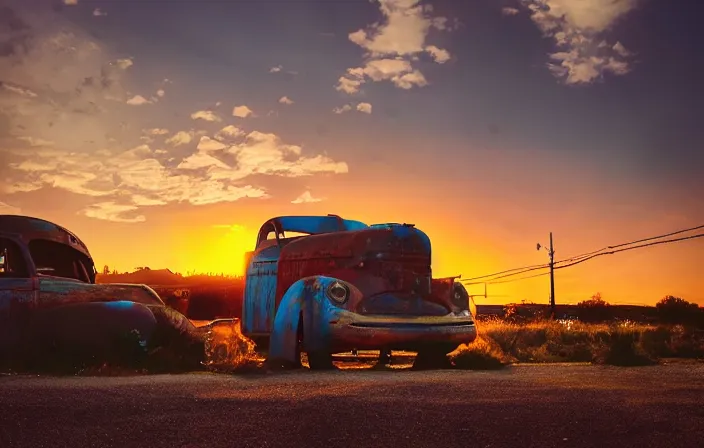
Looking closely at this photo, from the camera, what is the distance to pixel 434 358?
1008cm

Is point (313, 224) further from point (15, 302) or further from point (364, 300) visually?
point (15, 302)

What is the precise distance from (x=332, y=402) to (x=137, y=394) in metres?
1.59

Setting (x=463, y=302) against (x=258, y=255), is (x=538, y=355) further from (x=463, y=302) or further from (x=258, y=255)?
(x=258, y=255)

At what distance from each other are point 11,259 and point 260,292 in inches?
144

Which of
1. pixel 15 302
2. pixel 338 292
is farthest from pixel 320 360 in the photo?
pixel 15 302

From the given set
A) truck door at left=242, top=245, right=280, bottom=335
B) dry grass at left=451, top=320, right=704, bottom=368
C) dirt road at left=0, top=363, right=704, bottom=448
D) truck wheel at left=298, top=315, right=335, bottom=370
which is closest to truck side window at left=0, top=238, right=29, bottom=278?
dirt road at left=0, top=363, right=704, bottom=448

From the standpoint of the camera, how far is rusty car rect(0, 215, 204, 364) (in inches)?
357

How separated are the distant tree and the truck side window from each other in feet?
152

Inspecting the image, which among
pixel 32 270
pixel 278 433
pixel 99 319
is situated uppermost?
pixel 32 270

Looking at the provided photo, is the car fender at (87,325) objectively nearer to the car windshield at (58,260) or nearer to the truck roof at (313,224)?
the car windshield at (58,260)

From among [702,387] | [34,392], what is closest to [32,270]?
[34,392]

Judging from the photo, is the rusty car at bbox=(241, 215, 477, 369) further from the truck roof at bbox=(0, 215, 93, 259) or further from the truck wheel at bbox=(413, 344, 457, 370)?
the truck roof at bbox=(0, 215, 93, 259)

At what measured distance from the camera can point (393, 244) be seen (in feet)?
33.2

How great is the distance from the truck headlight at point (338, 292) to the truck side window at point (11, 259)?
373cm
